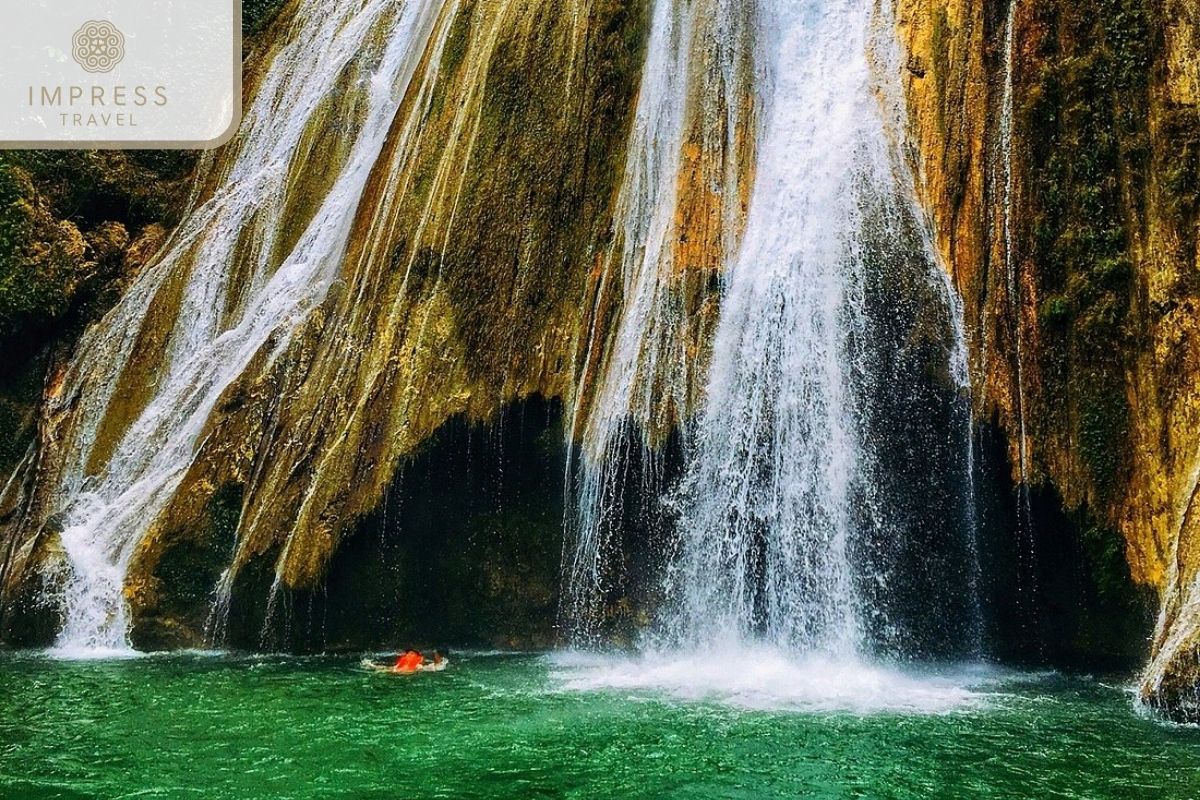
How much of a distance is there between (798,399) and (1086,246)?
407 centimetres

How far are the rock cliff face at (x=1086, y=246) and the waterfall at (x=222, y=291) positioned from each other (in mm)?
9206

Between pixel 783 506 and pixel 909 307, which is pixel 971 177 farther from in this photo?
pixel 783 506

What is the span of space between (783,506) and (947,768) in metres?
4.93

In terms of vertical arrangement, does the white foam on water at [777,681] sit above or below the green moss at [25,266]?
below

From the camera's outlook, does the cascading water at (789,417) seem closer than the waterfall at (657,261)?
Yes

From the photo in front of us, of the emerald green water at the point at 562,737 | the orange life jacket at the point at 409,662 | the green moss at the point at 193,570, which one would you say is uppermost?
the green moss at the point at 193,570

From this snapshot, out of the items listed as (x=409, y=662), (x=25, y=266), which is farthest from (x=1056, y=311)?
(x=25, y=266)

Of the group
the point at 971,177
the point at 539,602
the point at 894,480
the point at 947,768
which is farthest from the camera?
the point at 539,602

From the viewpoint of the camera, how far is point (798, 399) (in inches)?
573

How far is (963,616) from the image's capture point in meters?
14.2

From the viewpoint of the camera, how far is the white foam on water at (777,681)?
12039 mm

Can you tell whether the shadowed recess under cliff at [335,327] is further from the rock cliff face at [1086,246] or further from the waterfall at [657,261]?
the rock cliff face at [1086,246]

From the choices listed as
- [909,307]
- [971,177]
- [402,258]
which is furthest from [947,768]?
[402,258]

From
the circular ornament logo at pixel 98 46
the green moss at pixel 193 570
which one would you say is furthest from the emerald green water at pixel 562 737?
the circular ornament logo at pixel 98 46
